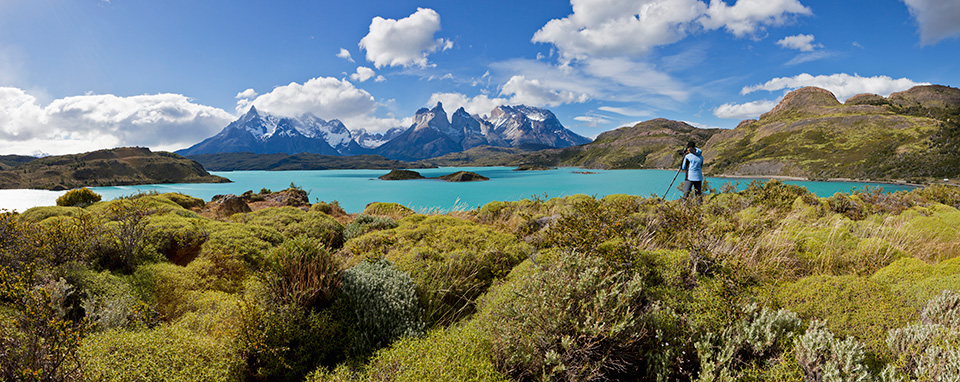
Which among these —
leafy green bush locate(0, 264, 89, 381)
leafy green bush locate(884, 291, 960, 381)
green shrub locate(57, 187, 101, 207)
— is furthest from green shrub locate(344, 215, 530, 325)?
green shrub locate(57, 187, 101, 207)

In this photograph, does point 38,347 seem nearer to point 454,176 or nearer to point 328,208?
point 328,208

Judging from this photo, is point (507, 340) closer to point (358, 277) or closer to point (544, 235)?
point (358, 277)

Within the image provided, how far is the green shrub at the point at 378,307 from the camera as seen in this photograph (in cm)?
394

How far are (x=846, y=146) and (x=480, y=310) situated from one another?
158 meters

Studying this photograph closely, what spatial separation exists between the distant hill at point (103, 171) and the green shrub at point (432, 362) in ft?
323

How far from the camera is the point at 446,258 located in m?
5.62

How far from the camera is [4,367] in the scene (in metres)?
2.42

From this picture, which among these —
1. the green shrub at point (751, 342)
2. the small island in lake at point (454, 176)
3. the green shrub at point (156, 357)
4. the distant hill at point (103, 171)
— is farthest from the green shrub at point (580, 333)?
the distant hill at point (103, 171)

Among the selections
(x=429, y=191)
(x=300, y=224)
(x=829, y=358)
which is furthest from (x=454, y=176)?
(x=829, y=358)

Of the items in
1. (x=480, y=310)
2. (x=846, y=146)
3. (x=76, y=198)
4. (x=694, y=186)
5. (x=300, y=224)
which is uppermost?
(x=846, y=146)

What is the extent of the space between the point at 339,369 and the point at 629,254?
3.81 meters

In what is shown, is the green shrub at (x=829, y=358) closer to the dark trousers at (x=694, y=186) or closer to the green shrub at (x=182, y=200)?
the dark trousers at (x=694, y=186)

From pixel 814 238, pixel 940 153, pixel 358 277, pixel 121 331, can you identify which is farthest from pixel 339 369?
pixel 940 153

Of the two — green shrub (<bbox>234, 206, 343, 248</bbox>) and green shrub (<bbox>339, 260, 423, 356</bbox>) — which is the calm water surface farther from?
green shrub (<bbox>339, 260, 423, 356</bbox>)
